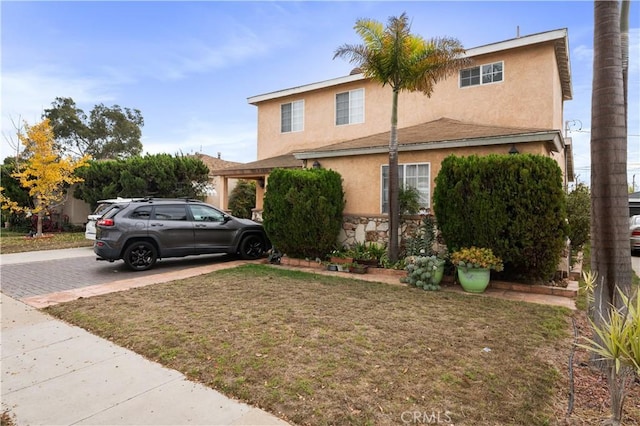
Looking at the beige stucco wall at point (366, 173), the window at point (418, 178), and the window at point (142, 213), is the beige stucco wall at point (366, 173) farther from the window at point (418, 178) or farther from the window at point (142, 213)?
the window at point (142, 213)

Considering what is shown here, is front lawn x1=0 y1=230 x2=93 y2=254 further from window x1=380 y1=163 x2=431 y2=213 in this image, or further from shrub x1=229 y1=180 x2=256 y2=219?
window x1=380 y1=163 x2=431 y2=213

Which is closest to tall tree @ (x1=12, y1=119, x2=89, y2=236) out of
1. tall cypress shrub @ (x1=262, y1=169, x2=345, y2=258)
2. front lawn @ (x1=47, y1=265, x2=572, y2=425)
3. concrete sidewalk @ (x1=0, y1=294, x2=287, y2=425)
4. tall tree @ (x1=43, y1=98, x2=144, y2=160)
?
tall cypress shrub @ (x1=262, y1=169, x2=345, y2=258)

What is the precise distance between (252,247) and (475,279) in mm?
6528

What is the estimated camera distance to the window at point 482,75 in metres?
10.9

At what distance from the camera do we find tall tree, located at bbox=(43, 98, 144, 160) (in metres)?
35.1

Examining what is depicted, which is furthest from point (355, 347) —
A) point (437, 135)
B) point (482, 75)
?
point (482, 75)

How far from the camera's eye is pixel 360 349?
405 centimetres

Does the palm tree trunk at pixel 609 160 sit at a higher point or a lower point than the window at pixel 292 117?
lower

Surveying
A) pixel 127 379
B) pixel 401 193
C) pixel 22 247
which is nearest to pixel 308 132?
pixel 401 193

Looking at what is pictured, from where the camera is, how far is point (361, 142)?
10.4 m

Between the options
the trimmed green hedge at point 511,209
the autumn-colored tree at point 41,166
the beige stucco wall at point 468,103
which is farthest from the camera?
the autumn-colored tree at point 41,166

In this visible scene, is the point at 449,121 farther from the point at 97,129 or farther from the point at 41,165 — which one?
the point at 97,129

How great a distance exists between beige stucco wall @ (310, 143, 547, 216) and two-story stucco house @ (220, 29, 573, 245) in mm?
25

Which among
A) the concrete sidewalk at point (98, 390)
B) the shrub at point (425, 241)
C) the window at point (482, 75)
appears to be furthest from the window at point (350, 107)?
the concrete sidewalk at point (98, 390)
